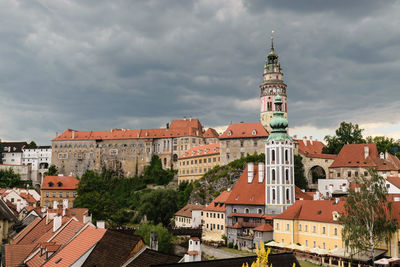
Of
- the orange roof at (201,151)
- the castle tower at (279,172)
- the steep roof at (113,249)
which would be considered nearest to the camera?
the steep roof at (113,249)

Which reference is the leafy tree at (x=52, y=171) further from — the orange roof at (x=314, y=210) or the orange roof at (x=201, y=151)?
the orange roof at (x=314, y=210)

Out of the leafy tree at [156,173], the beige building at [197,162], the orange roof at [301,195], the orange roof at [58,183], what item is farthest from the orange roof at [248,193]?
the leafy tree at [156,173]

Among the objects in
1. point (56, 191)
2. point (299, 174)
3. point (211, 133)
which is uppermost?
Answer: point (211, 133)

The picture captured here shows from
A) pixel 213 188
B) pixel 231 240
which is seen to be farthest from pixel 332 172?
pixel 231 240

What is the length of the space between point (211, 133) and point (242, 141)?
74.0 feet

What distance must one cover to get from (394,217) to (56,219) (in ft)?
87.8

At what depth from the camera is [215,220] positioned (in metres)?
58.7

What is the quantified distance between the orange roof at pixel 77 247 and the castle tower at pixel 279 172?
109 ft

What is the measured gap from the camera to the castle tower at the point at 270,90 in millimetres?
88125

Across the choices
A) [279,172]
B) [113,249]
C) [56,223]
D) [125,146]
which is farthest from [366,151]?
[125,146]

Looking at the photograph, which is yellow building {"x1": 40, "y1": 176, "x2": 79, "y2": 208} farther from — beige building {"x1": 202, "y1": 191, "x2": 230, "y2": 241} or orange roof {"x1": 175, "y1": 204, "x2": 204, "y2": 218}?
beige building {"x1": 202, "y1": 191, "x2": 230, "y2": 241}

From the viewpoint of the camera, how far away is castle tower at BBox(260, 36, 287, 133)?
8812 cm

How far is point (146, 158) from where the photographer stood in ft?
354

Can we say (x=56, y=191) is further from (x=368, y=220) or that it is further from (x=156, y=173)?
(x=368, y=220)
